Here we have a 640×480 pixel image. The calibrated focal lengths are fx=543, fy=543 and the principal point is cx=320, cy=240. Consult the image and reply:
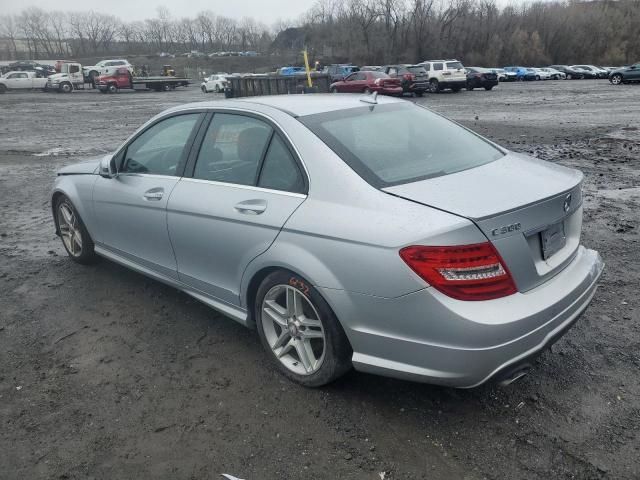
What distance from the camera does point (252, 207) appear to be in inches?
125

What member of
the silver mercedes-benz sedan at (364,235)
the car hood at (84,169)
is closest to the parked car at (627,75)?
the silver mercedes-benz sedan at (364,235)

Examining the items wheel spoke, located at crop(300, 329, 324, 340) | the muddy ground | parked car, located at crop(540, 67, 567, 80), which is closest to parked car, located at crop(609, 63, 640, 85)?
parked car, located at crop(540, 67, 567, 80)

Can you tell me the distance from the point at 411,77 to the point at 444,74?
476 cm

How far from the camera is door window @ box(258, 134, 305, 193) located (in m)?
3.06

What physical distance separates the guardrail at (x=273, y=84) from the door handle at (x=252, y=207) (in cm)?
1617

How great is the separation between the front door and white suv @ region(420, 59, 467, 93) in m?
30.9

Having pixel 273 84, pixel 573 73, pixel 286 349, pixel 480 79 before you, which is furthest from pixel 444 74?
pixel 286 349

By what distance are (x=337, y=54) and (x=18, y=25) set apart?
94.0 m

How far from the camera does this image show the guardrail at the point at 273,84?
19531mm

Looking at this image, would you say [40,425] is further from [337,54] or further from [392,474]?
[337,54]

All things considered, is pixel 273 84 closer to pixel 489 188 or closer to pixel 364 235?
pixel 489 188

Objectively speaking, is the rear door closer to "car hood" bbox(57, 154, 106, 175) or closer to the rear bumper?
the rear bumper

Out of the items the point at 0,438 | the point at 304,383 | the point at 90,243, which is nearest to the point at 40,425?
the point at 0,438

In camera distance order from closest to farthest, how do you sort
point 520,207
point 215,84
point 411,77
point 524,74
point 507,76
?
point 520,207
point 411,77
point 215,84
point 507,76
point 524,74
